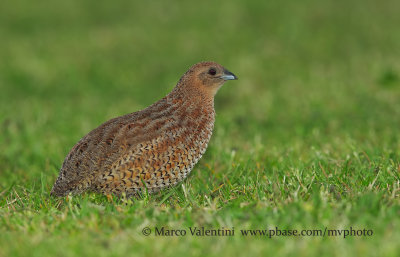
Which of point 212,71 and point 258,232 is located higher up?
point 212,71

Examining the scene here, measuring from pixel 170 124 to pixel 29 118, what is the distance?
483 cm

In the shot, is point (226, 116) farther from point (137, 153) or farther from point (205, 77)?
Answer: point (137, 153)

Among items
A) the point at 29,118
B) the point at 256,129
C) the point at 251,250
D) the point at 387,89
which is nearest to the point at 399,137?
the point at 256,129

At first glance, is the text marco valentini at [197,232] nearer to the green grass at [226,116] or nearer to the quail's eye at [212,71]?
the green grass at [226,116]

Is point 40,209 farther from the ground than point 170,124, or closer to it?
closer to it

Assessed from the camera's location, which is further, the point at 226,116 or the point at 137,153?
the point at 226,116

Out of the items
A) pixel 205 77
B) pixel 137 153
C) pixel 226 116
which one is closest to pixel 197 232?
pixel 137 153

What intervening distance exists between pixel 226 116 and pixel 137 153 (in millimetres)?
4515

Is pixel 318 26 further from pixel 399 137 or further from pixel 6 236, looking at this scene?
pixel 6 236

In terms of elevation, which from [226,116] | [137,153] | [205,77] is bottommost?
[226,116]

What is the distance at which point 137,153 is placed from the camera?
17.3 ft

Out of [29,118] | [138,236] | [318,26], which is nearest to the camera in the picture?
[138,236]

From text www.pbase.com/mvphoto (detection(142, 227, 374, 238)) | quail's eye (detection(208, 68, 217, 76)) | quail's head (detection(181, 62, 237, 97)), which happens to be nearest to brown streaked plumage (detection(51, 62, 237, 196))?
Result: quail's head (detection(181, 62, 237, 97))

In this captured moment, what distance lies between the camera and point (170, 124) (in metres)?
5.55
